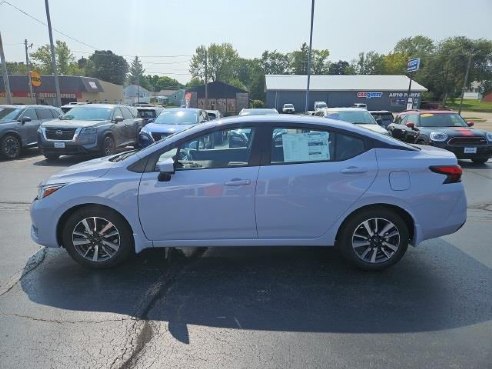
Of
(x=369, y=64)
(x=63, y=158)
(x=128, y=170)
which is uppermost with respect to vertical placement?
(x=369, y=64)

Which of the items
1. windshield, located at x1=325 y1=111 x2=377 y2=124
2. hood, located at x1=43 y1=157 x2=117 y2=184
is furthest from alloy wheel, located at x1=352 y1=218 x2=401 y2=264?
windshield, located at x1=325 y1=111 x2=377 y2=124

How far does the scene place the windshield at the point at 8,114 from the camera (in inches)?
492

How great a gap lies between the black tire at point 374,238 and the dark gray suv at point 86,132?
922 cm

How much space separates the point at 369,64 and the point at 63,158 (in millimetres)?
112665

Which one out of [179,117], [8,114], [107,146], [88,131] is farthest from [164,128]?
[8,114]

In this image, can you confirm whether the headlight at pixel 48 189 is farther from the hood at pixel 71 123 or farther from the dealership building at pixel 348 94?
the dealership building at pixel 348 94

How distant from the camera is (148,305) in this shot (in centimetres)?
351

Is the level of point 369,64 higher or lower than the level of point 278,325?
higher

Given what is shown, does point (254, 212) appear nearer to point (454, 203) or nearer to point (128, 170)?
point (128, 170)

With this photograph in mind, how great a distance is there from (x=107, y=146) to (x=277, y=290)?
9.59 meters

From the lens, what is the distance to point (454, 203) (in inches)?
160

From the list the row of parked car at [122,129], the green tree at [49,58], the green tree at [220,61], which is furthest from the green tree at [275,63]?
the row of parked car at [122,129]

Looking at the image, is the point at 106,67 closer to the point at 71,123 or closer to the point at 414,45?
A: the point at 414,45

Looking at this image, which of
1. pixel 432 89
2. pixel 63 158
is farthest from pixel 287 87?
pixel 63 158
